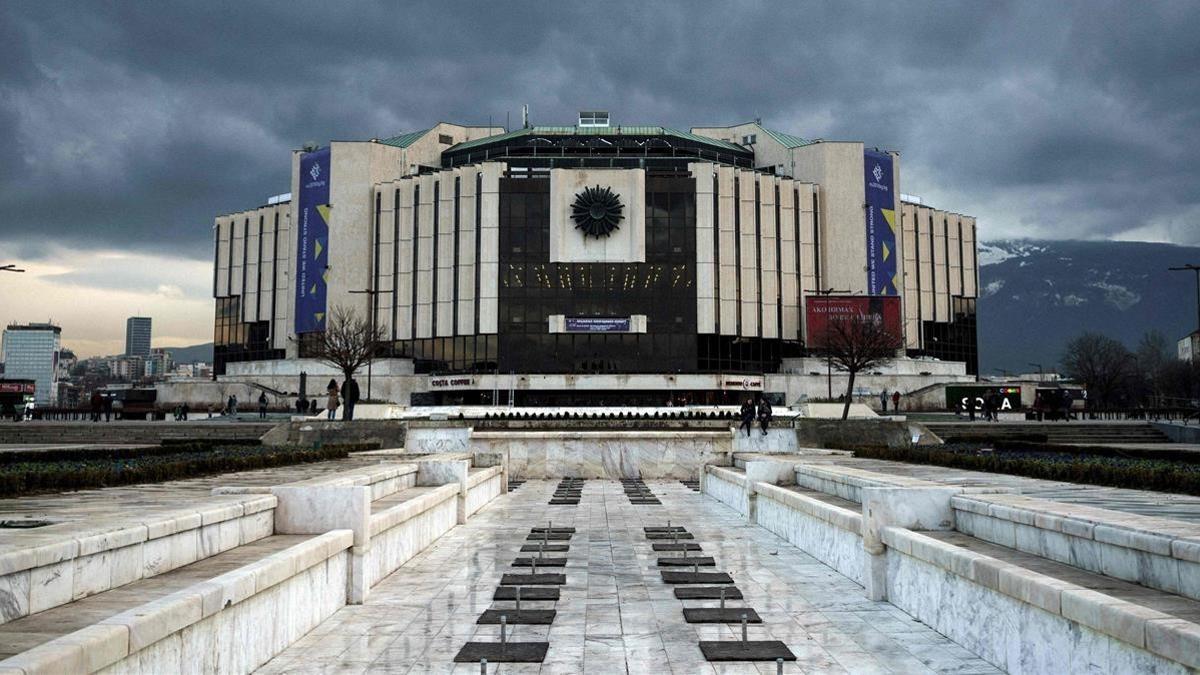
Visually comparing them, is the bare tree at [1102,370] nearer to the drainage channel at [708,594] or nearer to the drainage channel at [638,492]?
the drainage channel at [638,492]

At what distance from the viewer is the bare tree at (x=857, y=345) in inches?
Answer: 2010

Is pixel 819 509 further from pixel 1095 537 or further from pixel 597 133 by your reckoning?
pixel 597 133

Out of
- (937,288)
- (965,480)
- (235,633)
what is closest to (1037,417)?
(937,288)

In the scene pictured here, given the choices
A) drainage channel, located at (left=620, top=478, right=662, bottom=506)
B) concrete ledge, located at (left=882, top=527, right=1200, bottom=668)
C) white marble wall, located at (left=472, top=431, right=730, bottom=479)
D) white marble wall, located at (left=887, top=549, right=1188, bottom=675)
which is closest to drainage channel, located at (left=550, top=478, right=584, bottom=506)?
white marble wall, located at (left=472, top=431, right=730, bottom=479)

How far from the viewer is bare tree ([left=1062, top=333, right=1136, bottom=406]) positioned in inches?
3679

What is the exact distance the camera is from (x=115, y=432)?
145 feet

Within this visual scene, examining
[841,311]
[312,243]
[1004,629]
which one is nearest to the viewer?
[1004,629]

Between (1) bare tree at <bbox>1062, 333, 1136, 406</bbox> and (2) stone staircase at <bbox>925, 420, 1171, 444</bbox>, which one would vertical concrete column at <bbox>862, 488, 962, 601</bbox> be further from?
(1) bare tree at <bbox>1062, 333, 1136, 406</bbox>

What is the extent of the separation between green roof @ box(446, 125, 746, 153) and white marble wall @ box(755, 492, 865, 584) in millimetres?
77307

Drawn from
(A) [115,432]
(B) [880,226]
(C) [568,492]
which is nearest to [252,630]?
(C) [568,492]

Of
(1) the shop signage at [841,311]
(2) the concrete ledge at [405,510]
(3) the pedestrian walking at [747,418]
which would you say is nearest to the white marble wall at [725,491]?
(2) the concrete ledge at [405,510]

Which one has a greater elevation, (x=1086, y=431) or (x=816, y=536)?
(x=1086, y=431)

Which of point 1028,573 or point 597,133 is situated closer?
point 1028,573

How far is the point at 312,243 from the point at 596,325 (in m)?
27.6
